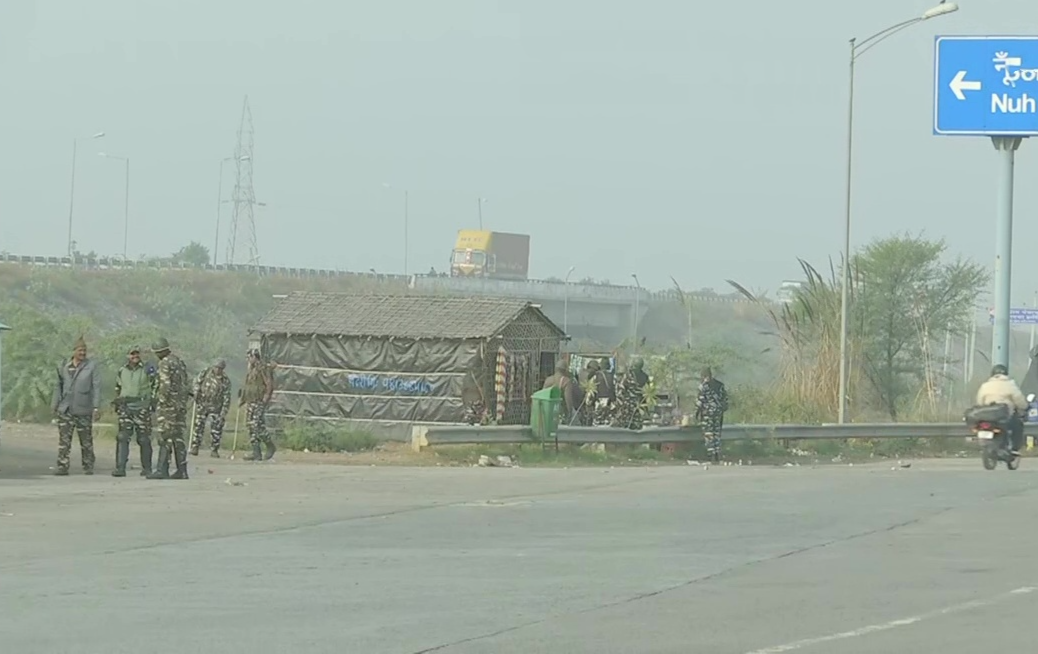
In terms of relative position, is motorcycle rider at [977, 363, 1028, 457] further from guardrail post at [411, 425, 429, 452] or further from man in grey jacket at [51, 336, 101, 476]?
man in grey jacket at [51, 336, 101, 476]

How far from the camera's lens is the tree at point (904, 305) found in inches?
2138

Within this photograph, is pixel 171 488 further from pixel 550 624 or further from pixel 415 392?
pixel 415 392

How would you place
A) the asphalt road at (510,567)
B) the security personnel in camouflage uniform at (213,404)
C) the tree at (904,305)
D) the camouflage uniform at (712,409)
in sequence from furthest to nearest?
the tree at (904,305), the camouflage uniform at (712,409), the security personnel in camouflage uniform at (213,404), the asphalt road at (510,567)

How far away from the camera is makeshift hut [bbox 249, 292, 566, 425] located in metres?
38.2

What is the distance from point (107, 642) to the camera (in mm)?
9586

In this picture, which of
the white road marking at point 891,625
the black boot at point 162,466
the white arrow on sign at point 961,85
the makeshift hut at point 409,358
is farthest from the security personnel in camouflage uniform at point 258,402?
the white road marking at point 891,625

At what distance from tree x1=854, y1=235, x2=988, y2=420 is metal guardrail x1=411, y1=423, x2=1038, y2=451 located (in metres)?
15.6

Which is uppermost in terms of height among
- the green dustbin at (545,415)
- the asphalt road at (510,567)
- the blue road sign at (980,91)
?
the blue road sign at (980,91)

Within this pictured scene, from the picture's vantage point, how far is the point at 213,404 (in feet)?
95.5

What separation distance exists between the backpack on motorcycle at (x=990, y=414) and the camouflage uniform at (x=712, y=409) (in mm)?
5297

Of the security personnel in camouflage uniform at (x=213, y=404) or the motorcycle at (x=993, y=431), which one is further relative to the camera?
the security personnel in camouflage uniform at (x=213, y=404)

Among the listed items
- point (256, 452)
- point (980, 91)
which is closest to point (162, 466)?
point (256, 452)

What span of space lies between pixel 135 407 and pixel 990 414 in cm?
1369

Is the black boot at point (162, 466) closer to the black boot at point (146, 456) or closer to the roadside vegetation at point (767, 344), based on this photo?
the black boot at point (146, 456)
